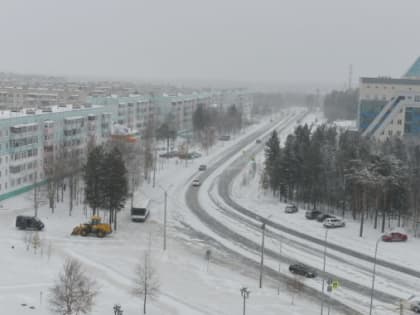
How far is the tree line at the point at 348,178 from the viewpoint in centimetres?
4675

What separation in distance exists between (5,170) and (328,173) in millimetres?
30881

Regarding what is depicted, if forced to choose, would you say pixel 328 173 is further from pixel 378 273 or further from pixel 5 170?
pixel 5 170

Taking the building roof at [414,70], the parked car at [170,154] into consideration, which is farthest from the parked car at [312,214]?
the building roof at [414,70]

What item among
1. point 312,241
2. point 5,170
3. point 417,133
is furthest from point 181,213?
point 417,133

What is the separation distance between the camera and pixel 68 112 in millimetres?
65438

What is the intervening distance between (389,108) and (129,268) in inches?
2491

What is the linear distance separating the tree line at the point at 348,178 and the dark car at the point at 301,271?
38.6 feet

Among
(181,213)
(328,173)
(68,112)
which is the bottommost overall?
(181,213)

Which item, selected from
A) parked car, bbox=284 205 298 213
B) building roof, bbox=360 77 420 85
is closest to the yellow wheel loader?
parked car, bbox=284 205 298 213

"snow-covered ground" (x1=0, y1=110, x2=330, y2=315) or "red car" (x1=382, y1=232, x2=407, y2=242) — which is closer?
"snow-covered ground" (x1=0, y1=110, x2=330, y2=315)

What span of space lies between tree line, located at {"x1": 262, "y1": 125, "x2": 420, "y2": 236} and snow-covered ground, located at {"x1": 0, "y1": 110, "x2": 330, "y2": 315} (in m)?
12.5

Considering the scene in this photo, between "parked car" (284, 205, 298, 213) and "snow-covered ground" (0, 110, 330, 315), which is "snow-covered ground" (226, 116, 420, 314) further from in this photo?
"snow-covered ground" (0, 110, 330, 315)

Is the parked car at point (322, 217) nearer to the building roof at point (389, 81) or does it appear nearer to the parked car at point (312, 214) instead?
the parked car at point (312, 214)

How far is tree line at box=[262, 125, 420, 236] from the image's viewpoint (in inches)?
1841
